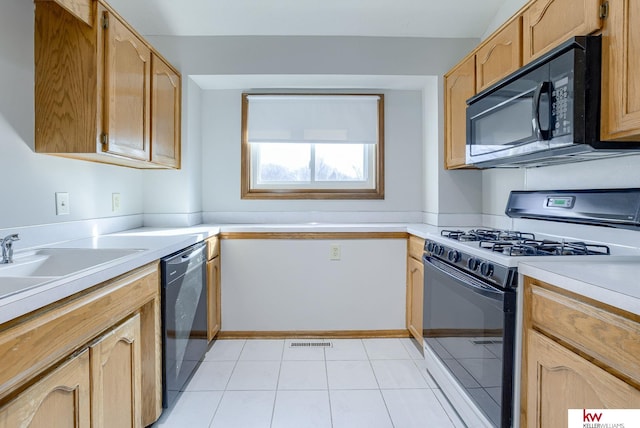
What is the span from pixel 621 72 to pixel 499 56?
0.81 metres

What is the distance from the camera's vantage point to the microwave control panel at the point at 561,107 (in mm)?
1337

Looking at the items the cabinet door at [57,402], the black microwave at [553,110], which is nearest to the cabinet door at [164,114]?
the cabinet door at [57,402]

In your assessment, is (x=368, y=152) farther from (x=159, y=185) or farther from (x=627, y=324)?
Result: (x=627, y=324)

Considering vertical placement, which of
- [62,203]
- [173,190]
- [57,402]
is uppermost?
[173,190]

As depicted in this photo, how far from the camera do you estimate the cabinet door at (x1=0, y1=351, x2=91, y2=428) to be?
0.83 metres

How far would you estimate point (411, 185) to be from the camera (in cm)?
304

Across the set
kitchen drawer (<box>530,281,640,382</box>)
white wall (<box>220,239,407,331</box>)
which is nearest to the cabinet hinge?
kitchen drawer (<box>530,281,640,382</box>)

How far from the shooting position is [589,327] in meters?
0.99

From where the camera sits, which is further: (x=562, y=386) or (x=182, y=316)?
(x=182, y=316)

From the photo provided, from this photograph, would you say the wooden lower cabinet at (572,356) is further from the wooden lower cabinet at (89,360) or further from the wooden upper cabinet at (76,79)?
the wooden upper cabinet at (76,79)

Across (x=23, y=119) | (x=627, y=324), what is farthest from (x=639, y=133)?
(x=23, y=119)

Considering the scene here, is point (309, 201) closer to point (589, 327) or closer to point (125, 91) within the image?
point (125, 91)

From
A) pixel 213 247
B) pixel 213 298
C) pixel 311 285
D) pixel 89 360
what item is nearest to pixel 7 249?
pixel 89 360

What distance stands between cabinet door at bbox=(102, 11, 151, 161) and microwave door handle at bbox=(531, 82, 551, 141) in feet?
6.08
